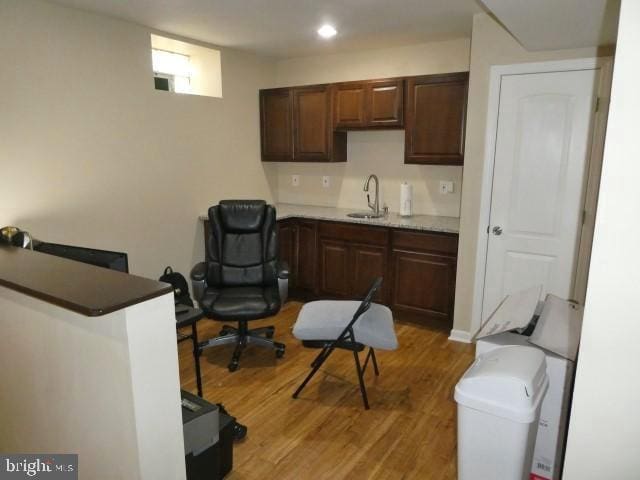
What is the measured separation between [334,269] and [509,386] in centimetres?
258

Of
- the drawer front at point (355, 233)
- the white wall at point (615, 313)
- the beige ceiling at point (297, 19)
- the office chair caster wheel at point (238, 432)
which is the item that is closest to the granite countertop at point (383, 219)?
the drawer front at point (355, 233)

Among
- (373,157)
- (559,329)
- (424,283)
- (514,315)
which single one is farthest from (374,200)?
(559,329)

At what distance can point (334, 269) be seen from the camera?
4.10 meters

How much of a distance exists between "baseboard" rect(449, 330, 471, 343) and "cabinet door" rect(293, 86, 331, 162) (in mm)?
1923

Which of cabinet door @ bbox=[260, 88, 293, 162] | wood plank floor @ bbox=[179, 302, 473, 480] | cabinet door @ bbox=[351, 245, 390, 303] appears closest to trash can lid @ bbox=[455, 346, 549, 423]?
wood plank floor @ bbox=[179, 302, 473, 480]

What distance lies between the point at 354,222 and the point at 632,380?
2.88 metres

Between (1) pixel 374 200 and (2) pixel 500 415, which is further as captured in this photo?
(1) pixel 374 200

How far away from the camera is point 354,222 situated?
153 inches

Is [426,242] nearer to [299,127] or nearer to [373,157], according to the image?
[373,157]

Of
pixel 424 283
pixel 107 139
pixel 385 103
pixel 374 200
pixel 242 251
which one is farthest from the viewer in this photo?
pixel 374 200

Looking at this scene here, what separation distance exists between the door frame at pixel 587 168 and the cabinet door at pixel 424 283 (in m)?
0.22

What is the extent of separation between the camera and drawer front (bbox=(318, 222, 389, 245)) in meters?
3.77

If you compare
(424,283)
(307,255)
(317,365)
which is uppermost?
(307,255)

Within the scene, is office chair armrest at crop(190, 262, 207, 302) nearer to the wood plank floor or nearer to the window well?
the wood plank floor
